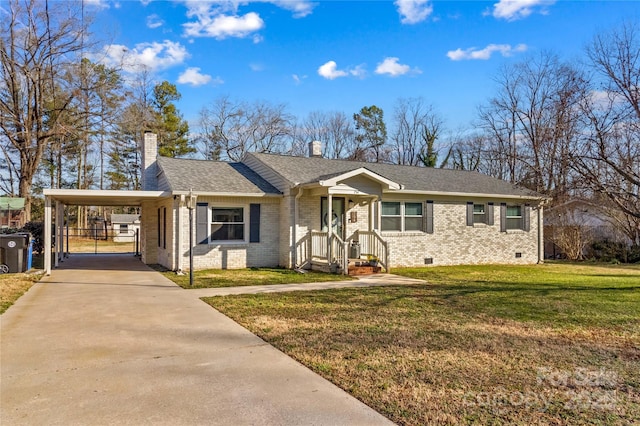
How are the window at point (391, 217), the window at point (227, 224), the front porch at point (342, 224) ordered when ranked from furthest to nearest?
the window at point (391, 217) < the window at point (227, 224) < the front porch at point (342, 224)

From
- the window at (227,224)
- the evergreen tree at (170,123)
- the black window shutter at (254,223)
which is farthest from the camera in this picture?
the evergreen tree at (170,123)

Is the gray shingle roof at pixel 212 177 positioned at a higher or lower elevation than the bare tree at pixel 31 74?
lower

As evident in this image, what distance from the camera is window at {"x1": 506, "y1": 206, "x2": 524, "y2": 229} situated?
18.3 metres

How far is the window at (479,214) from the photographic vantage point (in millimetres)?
17375

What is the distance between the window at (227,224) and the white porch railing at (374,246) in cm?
389

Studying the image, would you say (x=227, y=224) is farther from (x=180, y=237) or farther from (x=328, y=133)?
(x=328, y=133)

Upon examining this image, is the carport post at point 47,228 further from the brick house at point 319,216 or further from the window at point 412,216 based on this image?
the window at point 412,216

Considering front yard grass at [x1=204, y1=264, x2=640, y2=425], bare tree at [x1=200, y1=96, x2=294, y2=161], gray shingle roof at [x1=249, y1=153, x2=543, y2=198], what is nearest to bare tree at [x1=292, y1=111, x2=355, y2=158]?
bare tree at [x1=200, y1=96, x2=294, y2=161]

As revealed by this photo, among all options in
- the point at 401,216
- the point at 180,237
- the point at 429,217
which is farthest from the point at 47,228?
the point at 429,217

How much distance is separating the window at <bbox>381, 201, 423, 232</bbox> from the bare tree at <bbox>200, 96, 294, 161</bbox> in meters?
21.5

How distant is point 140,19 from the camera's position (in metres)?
17.0

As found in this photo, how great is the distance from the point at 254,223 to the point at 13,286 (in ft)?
21.4

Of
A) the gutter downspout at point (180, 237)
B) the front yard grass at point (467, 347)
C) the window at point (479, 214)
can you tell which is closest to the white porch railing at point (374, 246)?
the front yard grass at point (467, 347)

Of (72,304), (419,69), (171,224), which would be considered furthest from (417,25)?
(72,304)
